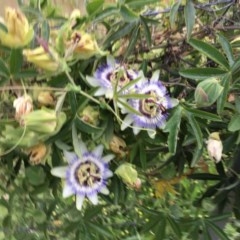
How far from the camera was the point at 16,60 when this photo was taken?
1.54 feet

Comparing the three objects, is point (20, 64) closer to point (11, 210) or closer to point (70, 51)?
point (70, 51)

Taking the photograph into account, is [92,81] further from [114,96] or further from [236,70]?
[236,70]

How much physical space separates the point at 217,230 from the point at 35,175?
0.82 ft

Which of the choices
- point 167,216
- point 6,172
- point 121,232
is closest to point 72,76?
point 6,172

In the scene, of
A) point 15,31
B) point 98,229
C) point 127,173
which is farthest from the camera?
point 98,229

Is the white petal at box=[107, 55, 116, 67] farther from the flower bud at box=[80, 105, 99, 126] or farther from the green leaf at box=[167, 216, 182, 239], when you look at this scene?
the green leaf at box=[167, 216, 182, 239]

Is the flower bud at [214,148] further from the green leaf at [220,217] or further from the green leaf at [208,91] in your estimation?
the green leaf at [220,217]

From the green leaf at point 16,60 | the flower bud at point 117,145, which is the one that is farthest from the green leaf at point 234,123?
the green leaf at point 16,60

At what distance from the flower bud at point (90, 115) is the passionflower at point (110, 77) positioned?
0.02 metres

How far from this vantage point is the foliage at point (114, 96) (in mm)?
481

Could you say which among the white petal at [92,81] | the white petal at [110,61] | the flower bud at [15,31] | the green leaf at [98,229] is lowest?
the green leaf at [98,229]

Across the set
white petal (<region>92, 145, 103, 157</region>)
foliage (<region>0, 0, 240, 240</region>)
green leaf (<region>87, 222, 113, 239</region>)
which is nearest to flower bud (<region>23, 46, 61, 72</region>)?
foliage (<region>0, 0, 240, 240</region>)

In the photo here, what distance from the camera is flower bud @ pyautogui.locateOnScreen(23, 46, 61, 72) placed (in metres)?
0.45

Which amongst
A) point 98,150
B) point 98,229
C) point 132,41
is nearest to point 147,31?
point 132,41
